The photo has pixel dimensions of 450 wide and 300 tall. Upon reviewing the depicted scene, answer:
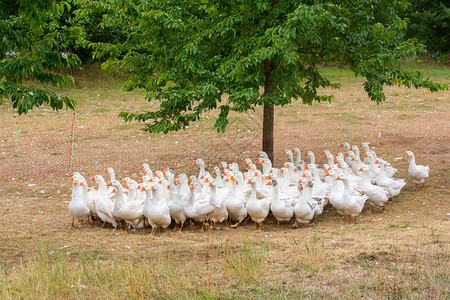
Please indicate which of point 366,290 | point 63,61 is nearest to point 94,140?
point 63,61

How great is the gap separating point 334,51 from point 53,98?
631cm

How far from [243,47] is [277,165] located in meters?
4.34

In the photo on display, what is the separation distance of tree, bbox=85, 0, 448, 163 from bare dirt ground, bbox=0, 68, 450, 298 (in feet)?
8.01

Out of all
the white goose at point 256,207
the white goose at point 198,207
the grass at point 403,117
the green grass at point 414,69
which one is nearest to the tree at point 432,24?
the green grass at point 414,69

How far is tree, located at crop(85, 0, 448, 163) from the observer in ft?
29.0

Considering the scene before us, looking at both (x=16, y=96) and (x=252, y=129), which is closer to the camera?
(x=16, y=96)

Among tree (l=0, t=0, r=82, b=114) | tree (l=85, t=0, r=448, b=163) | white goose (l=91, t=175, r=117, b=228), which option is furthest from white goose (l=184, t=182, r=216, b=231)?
tree (l=0, t=0, r=82, b=114)

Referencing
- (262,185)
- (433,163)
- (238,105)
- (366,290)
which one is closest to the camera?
(366,290)

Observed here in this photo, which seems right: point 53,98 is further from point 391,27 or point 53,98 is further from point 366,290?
point 391,27

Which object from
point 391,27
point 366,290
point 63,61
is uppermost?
point 391,27

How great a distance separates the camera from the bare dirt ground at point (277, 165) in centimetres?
588

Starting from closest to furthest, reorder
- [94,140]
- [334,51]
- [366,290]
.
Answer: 1. [366,290]
2. [334,51]
3. [94,140]

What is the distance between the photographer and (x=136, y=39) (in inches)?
416

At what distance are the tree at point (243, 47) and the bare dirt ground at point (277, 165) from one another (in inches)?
96.1
